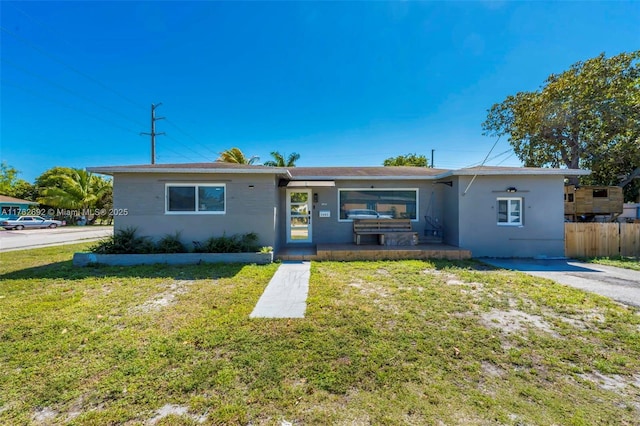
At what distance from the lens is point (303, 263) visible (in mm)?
8570

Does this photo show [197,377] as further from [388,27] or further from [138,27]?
[138,27]

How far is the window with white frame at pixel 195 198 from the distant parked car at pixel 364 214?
4935mm

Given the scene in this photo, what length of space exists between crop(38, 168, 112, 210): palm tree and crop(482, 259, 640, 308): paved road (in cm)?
3616

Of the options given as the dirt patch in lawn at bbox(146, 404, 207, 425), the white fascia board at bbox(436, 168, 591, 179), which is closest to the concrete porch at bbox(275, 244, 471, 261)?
the white fascia board at bbox(436, 168, 591, 179)

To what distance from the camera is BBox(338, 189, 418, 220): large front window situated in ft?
36.3

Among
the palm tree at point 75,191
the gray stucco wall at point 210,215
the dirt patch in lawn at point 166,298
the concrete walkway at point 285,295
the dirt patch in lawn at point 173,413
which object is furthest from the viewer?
the palm tree at point 75,191

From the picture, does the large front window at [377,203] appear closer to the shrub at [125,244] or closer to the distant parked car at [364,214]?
the distant parked car at [364,214]

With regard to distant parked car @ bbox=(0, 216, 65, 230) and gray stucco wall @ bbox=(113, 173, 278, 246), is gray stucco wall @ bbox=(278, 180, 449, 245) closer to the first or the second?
gray stucco wall @ bbox=(113, 173, 278, 246)

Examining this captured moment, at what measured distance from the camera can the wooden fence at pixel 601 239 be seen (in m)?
9.86

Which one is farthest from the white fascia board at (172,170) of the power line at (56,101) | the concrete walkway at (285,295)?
the power line at (56,101)

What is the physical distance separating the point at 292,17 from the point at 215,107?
33.5ft

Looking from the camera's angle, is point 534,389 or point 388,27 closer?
point 534,389

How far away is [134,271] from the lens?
24.5 feet

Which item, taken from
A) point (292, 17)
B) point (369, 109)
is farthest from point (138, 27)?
point (369, 109)
